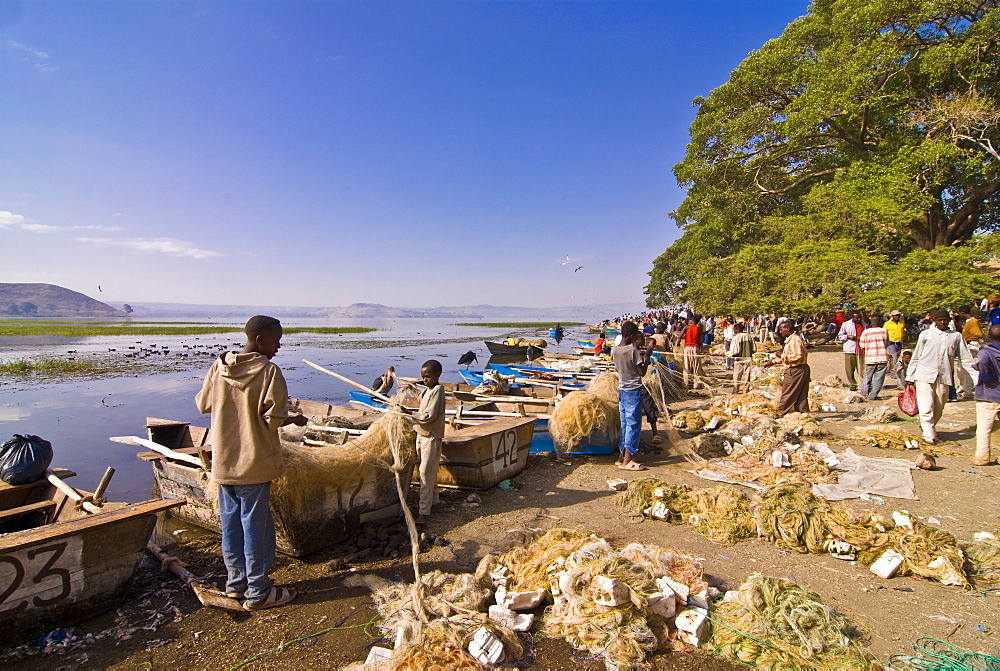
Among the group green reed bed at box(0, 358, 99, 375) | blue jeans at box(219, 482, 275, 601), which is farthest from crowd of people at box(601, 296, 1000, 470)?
green reed bed at box(0, 358, 99, 375)

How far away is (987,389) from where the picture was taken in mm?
6336

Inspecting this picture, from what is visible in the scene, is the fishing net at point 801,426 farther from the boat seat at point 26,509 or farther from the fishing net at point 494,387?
the boat seat at point 26,509

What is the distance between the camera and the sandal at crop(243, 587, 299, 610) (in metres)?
3.80

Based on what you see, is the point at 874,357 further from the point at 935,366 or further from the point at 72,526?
the point at 72,526

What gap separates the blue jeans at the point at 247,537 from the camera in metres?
3.71

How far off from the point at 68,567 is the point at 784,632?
522cm

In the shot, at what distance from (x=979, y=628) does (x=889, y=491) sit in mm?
3039

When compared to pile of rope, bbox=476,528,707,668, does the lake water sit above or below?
below

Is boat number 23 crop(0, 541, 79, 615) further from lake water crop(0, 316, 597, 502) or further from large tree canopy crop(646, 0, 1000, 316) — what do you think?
→ large tree canopy crop(646, 0, 1000, 316)

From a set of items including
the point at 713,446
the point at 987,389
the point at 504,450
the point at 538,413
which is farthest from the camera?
the point at 538,413

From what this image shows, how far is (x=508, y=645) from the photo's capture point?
10.5 ft

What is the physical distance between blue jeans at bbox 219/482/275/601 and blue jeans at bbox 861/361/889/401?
12.6 metres

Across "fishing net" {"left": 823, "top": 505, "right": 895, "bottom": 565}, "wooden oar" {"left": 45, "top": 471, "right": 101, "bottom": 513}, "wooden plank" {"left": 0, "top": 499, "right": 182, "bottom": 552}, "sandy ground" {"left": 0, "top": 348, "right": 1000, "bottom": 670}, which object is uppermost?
"wooden plank" {"left": 0, "top": 499, "right": 182, "bottom": 552}

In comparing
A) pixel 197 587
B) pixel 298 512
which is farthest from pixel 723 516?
pixel 197 587
